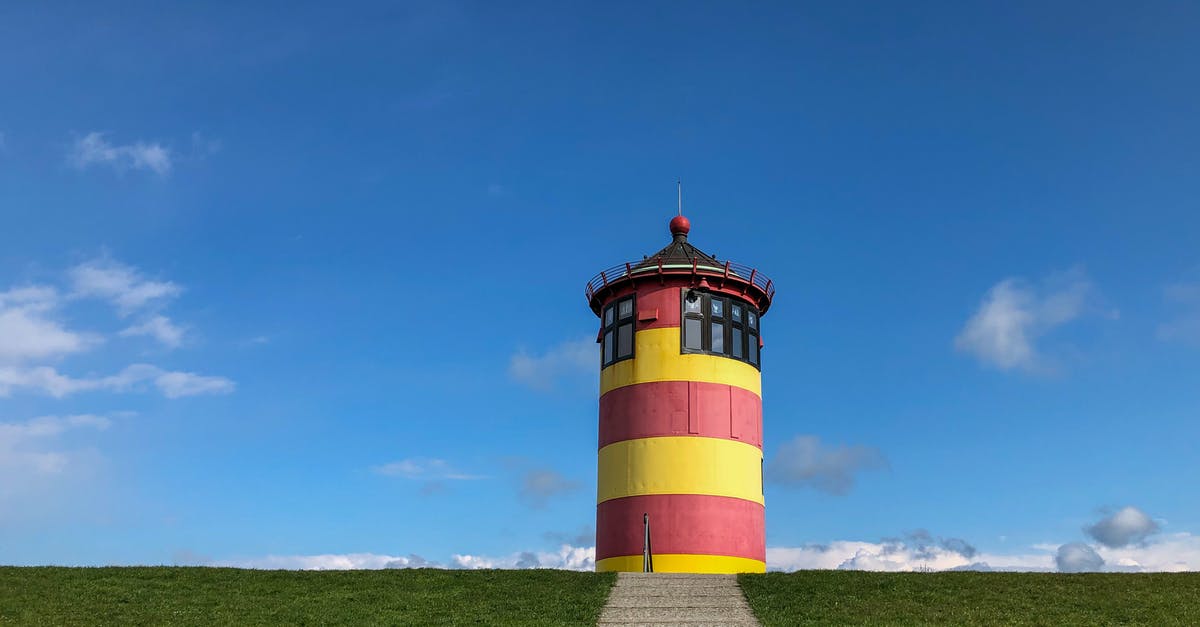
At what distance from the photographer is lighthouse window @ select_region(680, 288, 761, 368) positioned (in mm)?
31000

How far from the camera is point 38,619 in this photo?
21.9m

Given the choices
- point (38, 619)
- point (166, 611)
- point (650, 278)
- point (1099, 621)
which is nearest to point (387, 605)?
point (166, 611)

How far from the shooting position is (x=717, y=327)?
103 feet

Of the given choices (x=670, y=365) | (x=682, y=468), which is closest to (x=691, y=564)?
(x=682, y=468)

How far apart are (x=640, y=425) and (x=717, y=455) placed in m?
2.39

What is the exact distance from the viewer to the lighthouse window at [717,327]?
102 ft

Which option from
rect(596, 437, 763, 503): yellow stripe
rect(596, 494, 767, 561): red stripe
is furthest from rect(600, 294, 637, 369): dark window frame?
rect(596, 494, 767, 561): red stripe

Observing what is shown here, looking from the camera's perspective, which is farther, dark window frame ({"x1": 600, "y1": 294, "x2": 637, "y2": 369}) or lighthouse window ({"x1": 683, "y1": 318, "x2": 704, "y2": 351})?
dark window frame ({"x1": 600, "y1": 294, "x2": 637, "y2": 369})

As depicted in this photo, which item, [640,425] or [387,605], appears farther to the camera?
[640,425]

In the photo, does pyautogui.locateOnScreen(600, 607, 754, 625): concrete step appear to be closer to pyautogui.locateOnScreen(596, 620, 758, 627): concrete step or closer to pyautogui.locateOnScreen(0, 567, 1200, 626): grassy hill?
pyautogui.locateOnScreen(596, 620, 758, 627): concrete step

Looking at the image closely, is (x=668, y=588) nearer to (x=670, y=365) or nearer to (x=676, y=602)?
(x=676, y=602)

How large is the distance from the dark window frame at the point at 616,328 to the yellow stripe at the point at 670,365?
187 mm

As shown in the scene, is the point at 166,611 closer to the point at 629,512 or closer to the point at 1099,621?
the point at 629,512

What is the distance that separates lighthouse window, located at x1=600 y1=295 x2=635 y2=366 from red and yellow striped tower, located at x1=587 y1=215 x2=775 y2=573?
43mm
